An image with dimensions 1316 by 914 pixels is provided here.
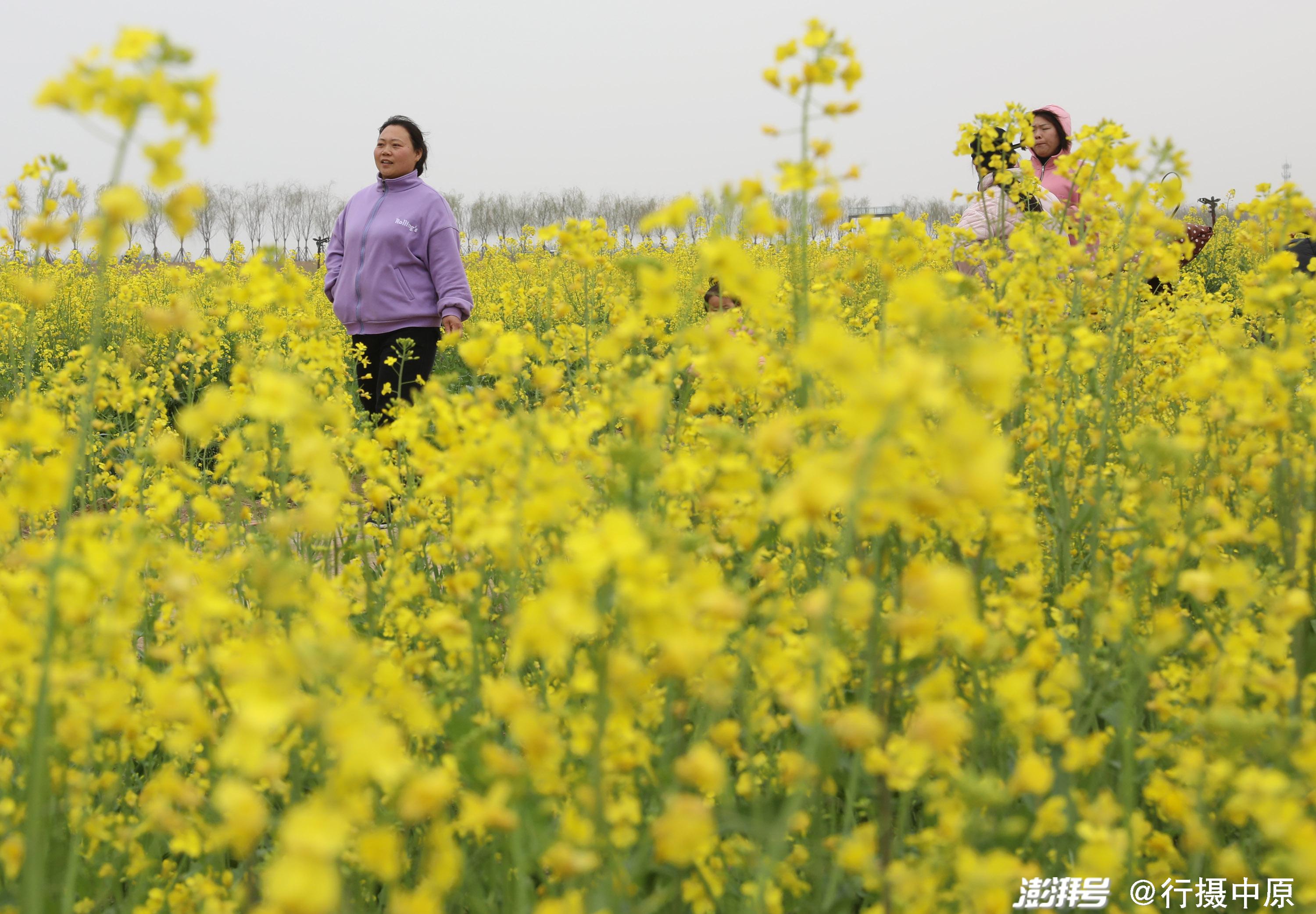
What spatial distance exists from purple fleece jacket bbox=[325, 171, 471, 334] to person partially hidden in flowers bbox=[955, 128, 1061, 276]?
2734 mm

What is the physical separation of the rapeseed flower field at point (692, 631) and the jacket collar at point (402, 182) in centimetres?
271

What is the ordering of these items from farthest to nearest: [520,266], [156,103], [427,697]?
[520,266]
[427,697]
[156,103]

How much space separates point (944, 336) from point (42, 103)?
1.21 metres

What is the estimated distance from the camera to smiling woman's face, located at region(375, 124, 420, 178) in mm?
5121

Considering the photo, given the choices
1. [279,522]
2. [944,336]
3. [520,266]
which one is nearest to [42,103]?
[279,522]

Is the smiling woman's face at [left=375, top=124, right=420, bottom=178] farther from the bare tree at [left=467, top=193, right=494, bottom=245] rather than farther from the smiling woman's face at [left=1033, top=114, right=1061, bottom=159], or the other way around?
the bare tree at [left=467, top=193, right=494, bottom=245]

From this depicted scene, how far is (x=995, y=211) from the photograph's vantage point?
4.70 meters

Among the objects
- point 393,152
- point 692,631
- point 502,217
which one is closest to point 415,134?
point 393,152

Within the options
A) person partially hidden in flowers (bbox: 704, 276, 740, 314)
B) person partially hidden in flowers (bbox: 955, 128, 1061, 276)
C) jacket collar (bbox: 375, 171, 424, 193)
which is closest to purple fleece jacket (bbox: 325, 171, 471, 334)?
jacket collar (bbox: 375, 171, 424, 193)

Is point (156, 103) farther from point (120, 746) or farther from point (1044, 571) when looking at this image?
point (1044, 571)

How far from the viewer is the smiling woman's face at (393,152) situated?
512 cm

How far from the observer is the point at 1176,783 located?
1.84 metres

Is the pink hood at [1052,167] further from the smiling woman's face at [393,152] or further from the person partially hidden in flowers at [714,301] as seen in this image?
the smiling woman's face at [393,152]

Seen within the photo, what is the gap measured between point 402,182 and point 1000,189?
327 centimetres
